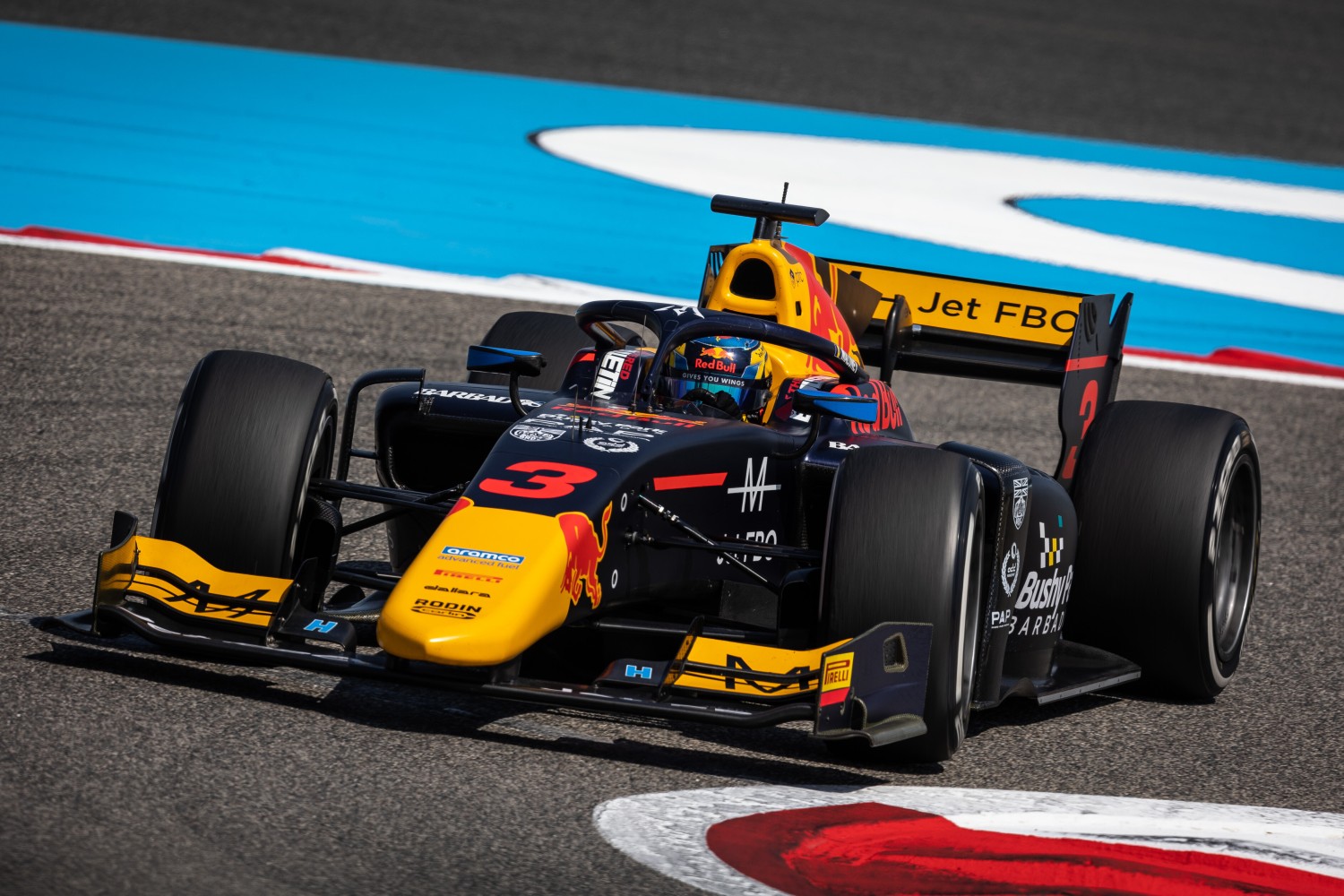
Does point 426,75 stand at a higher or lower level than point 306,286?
higher

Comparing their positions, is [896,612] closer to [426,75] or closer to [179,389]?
[179,389]

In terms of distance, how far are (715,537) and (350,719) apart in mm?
1380

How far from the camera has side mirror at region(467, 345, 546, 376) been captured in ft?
20.8

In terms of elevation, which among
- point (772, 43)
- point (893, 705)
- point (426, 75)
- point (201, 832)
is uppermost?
point (772, 43)

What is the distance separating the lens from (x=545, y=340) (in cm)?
804

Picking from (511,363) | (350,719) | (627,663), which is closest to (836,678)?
(627,663)

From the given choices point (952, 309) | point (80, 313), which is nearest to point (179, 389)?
point (80, 313)

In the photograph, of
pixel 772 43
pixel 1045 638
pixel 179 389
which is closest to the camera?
pixel 1045 638

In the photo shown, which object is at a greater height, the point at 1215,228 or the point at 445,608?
the point at 1215,228

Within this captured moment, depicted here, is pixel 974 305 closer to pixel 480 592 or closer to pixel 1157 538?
pixel 1157 538

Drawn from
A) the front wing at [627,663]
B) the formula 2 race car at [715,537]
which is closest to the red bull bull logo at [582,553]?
the formula 2 race car at [715,537]

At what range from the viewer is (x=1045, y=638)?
657cm

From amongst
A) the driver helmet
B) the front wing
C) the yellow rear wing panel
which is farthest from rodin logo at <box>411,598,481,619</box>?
the yellow rear wing panel

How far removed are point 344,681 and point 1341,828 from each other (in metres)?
3.01
